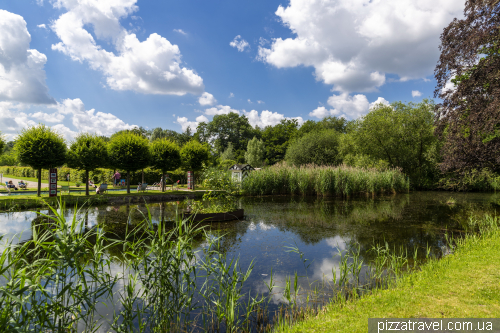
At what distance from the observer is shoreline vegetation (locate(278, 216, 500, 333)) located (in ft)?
9.11

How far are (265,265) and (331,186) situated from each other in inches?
504

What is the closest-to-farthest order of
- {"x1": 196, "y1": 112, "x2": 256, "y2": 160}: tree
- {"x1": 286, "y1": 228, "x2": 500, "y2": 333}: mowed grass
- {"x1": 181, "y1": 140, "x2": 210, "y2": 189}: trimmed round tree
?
{"x1": 286, "y1": 228, "x2": 500, "y2": 333}: mowed grass < {"x1": 181, "y1": 140, "x2": 210, "y2": 189}: trimmed round tree < {"x1": 196, "y1": 112, "x2": 256, "y2": 160}: tree

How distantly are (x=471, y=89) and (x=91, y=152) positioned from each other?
54.3ft

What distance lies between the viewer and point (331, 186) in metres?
16.8

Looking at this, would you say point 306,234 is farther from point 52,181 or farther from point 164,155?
point 164,155

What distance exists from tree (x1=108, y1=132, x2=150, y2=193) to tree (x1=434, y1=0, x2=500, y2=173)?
1469 centimetres

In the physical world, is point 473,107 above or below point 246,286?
above

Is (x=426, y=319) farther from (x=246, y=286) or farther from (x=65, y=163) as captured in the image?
(x=65, y=163)

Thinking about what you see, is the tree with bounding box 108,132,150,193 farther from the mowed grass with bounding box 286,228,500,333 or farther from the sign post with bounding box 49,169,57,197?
the mowed grass with bounding box 286,228,500,333

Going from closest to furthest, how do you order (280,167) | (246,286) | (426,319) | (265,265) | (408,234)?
(426,319) < (246,286) < (265,265) < (408,234) < (280,167)

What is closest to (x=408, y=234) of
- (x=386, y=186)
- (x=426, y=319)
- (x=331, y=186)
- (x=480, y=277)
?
(x=480, y=277)

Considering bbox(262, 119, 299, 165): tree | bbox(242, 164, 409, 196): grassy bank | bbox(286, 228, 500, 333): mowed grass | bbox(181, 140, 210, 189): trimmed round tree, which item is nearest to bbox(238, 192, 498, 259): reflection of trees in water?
bbox(286, 228, 500, 333): mowed grass

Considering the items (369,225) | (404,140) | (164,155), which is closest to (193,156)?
(164,155)

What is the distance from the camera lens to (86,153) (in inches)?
543
